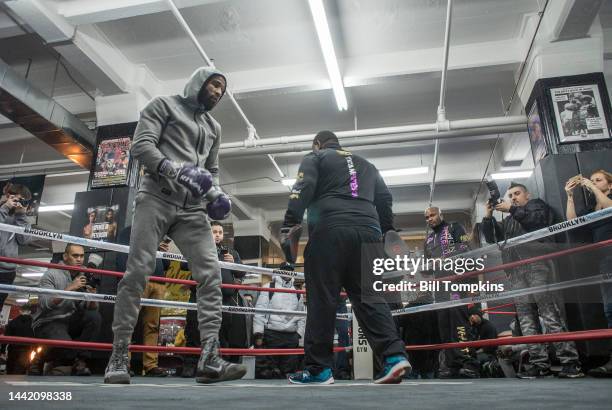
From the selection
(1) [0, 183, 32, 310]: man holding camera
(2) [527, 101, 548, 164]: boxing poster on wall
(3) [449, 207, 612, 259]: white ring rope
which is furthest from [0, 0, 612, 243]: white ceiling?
(3) [449, 207, 612, 259]: white ring rope

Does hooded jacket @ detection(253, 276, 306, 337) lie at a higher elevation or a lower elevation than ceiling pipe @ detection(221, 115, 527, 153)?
lower

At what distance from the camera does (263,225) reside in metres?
11.5

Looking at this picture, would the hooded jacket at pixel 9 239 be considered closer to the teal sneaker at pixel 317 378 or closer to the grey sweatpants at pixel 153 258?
the grey sweatpants at pixel 153 258

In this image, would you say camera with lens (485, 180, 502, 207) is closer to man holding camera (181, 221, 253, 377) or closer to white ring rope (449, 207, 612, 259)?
white ring rope (449, 207, 612, 259)

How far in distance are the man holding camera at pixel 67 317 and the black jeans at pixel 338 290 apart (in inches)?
87.2

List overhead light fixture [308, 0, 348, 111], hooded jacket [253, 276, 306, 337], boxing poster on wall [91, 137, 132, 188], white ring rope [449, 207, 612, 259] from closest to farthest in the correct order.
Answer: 1. white ring rope [449, 207, 612, 259]
2. overhead light fixture [308, 0, 348, 111]
3. hooded jacket [253, 276, 306, 337]
4. boxing poster on wall [91, 137, 132, 188]

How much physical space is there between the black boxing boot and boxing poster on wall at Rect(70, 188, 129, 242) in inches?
170

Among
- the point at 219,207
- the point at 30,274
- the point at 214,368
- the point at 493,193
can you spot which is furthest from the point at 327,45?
the point at 30,274

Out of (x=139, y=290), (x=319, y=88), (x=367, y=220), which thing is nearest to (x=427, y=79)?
(x=319, y=88)

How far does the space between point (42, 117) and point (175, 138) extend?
480cm

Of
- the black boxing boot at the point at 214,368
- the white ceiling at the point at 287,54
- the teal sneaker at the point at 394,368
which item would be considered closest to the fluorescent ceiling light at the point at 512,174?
the white ceiling at the point at 287,54

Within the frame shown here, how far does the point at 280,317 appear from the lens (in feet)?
16.3

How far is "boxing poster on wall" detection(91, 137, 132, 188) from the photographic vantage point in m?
5.87

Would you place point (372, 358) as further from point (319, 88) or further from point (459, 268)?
point (319, 88)
